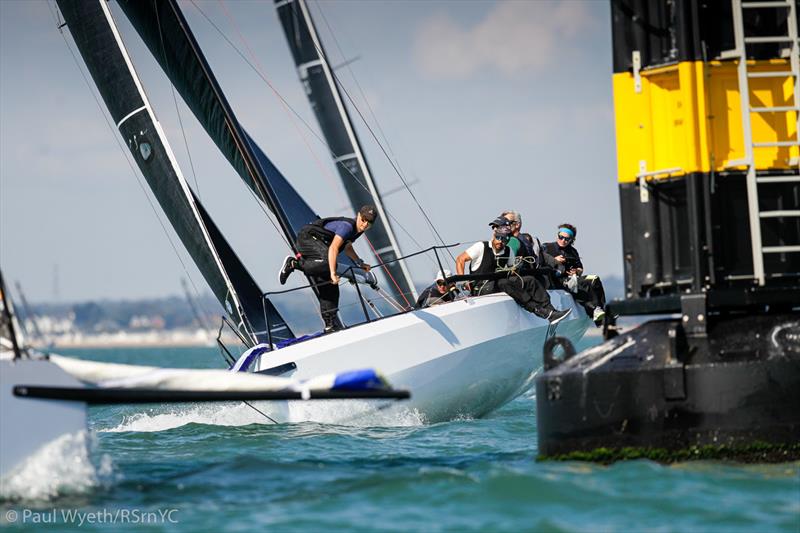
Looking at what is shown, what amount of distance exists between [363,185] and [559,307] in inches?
310

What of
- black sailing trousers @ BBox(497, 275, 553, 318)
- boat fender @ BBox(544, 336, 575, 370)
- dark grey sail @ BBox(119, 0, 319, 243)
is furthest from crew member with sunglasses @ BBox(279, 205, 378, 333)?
boat fender @ BBox(544, 336, 575, 370)

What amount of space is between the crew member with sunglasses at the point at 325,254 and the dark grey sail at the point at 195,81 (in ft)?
8.26

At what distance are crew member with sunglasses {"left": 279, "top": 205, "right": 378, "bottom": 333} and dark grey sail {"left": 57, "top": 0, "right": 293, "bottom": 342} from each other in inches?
59.8

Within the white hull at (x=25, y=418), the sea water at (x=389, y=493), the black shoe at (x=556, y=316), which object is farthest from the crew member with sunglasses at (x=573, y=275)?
the white hull at (x=25, y=418)

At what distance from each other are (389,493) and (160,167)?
28.8ft

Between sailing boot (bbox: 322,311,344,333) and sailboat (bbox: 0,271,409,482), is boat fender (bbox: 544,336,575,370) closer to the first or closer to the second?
sailboat (bbox: 0,271,409,482)

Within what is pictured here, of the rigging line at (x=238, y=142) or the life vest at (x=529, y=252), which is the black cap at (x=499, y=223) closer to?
the life vest at (x=529, y=252)

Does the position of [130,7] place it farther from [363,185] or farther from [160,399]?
[160,399]

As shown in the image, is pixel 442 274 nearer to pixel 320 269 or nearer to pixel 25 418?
pixel 320 269

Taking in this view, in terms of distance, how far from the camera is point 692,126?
9250 mm

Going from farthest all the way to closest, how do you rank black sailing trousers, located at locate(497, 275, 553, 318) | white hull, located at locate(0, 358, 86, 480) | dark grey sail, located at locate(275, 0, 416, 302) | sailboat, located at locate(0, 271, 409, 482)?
1. dark grey sail, located at locate(275, 0, 416, 302)
2. black sailing trousers, located at locate(497, 275, 553, 318)
3. white hull, located at locate(0, 358, 86, 480)
4. sailboat, located at locate(0, 271, 409, 482)

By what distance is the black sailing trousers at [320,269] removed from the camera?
529 inches

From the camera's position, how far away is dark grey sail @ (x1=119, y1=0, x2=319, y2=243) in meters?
16.5

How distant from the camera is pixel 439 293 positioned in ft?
48.5
